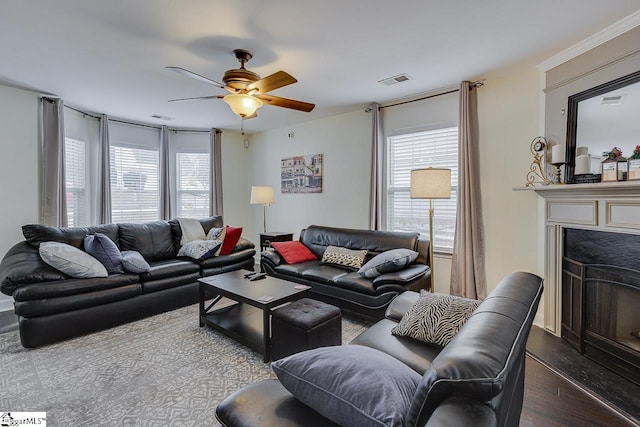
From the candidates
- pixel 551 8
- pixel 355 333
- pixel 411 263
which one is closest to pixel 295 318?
pixel 355 333

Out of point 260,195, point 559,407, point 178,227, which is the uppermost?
point 260,195

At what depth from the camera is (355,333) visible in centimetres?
287

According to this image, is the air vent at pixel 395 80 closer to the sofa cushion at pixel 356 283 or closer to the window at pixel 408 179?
the window at pixel 408 179

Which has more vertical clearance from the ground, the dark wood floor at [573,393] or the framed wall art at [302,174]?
the framed wall art at [302,174]

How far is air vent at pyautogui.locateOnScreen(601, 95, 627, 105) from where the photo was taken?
2.33 meters

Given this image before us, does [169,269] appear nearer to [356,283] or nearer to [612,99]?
[356,283]

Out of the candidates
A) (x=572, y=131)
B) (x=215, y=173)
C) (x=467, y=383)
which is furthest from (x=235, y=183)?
(x=467, y=383)

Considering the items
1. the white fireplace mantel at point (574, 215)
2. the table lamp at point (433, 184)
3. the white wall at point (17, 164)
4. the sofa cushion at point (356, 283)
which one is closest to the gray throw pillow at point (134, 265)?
the white wall at point (17, 164)

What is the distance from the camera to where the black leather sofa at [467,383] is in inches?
27.9

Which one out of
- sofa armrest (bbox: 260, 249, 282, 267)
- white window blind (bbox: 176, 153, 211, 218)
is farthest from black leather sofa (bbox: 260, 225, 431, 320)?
white window blind (bbox: 176, 153, 211, 218)

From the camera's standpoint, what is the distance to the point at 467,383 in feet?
2.32

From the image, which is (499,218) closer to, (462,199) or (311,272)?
(462,199)

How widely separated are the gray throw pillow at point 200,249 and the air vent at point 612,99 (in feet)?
13.9

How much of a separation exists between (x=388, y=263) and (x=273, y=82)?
6.45 feet
